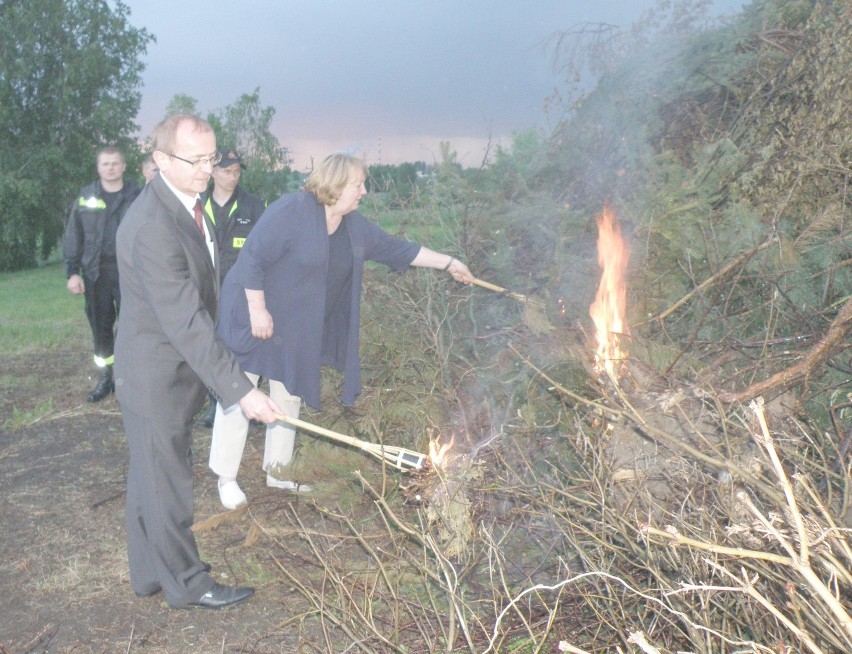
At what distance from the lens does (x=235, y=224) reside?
19.6ft

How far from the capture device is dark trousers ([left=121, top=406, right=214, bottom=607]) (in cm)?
349

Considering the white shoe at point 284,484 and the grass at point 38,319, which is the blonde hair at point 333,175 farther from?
the grass at point 38,319

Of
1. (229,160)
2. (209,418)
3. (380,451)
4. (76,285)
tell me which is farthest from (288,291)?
(76,285)

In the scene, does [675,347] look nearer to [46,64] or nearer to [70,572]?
[70,572]

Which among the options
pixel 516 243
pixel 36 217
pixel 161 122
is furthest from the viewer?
pixel 36 217

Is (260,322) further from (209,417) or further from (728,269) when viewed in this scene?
(209,417)

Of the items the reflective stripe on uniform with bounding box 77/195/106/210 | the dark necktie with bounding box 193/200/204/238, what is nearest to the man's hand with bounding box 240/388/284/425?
the dark necktie with bounding box 193/200/204/238

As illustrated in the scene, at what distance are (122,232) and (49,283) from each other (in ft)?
63.9

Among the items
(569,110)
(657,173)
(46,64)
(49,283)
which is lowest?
(49,283)

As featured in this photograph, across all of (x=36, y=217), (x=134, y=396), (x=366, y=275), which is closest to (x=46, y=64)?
(x=36, y=217)

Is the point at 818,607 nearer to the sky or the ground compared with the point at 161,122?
nearer to the ground

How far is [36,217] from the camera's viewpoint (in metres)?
31.8

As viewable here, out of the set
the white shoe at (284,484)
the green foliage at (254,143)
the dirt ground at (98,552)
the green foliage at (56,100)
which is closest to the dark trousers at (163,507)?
the dirt ground at (98,552)

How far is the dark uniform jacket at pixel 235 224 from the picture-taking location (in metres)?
5.95
